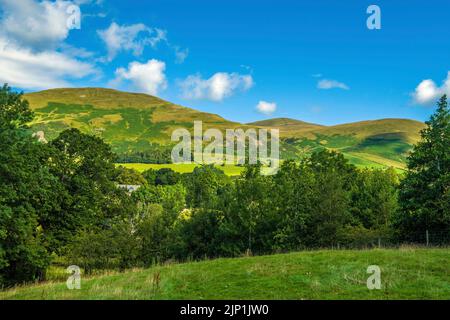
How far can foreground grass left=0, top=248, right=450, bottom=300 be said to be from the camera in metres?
16.6

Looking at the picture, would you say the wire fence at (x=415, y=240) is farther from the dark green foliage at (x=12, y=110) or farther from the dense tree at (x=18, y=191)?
the dark green foliage at (x=12, y=110)

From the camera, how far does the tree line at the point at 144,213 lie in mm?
32312

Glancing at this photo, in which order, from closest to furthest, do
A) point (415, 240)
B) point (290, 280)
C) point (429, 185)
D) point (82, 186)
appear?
point (290, 280) → point (429, 185) → point (415, 240) → point (82, 186)

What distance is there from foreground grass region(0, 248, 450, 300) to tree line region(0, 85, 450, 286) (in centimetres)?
1370

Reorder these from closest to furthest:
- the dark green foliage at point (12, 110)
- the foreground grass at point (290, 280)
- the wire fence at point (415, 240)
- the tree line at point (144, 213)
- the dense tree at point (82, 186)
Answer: the foreground grass at point (290, 280) → the dark green foliage at point (12, 110) → the tree line at point (144, 213) → the wire fence at point (415, 240) → the dense tree at point (82, 186)

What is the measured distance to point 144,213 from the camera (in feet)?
178

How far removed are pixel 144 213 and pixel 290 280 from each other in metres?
38.5

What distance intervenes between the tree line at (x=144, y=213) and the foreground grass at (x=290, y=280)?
45.0 feet

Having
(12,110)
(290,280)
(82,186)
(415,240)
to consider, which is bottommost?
Answer: (415,240)

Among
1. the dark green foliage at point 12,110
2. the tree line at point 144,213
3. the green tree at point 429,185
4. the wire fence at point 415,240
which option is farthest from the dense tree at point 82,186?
the green tree at point 429,185

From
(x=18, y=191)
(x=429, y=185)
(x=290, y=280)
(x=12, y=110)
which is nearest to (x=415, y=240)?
(x=429, y=185)

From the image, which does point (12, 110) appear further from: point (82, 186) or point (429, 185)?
point (429, 185)
